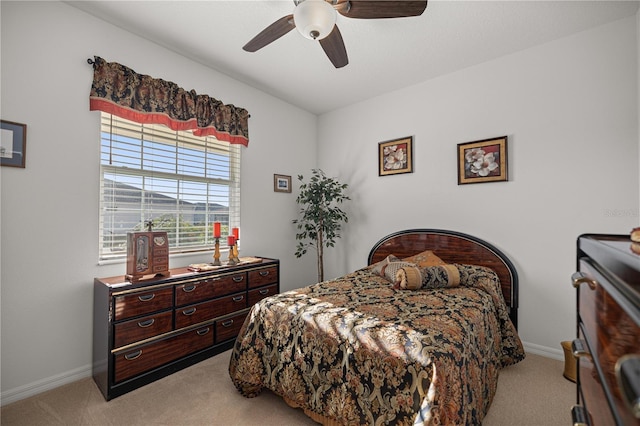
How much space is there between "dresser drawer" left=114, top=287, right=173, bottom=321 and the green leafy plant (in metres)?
1.86

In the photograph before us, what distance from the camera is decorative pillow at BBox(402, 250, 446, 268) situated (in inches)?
125

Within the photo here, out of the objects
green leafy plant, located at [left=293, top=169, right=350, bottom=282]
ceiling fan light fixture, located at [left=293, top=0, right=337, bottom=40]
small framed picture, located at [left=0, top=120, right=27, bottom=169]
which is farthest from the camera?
green leafy plant, located at [left=293, top=169, right=350, bottom=282]

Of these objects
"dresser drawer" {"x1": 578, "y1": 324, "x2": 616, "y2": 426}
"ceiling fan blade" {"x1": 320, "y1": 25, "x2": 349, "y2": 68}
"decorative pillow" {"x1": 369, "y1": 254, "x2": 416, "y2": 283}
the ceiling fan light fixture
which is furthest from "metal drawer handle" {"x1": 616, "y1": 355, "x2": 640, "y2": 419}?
"decorative pillow" {"x1": 369, "y1": 254, "x2": 416, "y2": 283}

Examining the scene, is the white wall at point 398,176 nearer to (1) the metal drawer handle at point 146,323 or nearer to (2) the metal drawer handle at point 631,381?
(1) the metal drawer handle at point 146,323

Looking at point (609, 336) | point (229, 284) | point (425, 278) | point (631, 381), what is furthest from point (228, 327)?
point (631, 381)

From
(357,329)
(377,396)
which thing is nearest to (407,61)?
(357,329)

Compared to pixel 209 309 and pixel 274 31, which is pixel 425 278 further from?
pixel 274 31

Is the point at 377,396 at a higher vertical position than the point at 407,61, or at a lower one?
lower

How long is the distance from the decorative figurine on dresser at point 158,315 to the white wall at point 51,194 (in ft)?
0.65

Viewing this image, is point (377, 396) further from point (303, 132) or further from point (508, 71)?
point (303, 132)

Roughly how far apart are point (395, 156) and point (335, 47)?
1.91 meters

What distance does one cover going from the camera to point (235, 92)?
3.53 m

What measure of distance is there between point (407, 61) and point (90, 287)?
12.0 ft

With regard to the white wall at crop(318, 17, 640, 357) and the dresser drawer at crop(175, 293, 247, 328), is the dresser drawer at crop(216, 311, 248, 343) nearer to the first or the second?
the dresser drawer at crop(175, 293, 247, 328)
